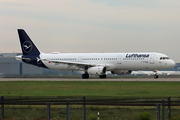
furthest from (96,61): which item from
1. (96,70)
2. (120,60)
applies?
(120,60)

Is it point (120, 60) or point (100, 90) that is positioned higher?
point (120, 60)

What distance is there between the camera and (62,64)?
62.7m

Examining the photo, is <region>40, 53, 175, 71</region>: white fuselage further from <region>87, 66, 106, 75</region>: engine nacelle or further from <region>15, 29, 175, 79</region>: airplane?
<region>87, 66, 106, 75</region>: engine nacelle

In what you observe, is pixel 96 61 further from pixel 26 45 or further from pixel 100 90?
pixel 100 90

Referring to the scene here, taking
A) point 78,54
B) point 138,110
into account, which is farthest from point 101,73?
point 138,110

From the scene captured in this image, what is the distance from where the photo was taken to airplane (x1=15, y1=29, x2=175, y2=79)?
177ft

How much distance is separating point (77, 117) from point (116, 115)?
7.05 feet

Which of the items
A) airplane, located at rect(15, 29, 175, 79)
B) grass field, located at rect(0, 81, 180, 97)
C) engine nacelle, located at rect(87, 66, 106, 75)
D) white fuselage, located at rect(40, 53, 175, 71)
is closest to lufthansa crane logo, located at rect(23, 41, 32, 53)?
airplane, located at rect(15, 29, 175, 79)

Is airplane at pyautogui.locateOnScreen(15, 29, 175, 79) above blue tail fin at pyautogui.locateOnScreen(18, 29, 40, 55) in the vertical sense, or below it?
below

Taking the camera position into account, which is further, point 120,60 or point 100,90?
point 120,60

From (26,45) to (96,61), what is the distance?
1555 centimetres

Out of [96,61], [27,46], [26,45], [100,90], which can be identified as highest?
[26,45]

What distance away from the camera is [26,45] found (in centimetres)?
6556

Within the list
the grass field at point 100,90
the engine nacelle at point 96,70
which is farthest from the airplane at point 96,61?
the grass field at point 100,90
